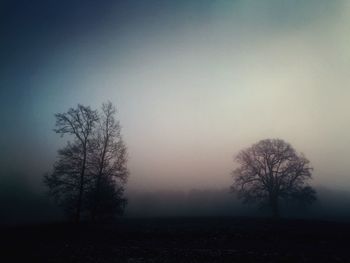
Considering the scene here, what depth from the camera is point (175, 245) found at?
17.6 m

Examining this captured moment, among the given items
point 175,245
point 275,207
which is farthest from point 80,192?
point 275,207

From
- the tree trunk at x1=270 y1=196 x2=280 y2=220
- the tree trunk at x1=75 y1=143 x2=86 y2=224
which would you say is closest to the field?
the tree trunk at x1=75 y1=143 x2=86 y2=224

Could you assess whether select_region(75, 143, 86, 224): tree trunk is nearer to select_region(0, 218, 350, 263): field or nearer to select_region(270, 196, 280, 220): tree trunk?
select_region(0, 218, 350, 263): field

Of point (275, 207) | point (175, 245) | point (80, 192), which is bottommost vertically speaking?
point (175, 245)

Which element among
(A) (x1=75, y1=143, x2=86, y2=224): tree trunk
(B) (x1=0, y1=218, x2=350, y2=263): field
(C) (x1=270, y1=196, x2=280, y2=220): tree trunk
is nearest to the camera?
(B) (x1=0, y1=218, x2=350, y2=263): field

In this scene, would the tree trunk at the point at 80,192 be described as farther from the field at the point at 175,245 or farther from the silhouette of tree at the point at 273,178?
the silhouette of tree at the point at 273,178

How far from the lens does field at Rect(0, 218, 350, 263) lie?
1432 cm

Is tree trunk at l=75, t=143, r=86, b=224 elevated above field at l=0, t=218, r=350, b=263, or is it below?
above

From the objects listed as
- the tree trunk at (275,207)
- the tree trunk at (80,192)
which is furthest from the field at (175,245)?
the tree trunk at (275,207)

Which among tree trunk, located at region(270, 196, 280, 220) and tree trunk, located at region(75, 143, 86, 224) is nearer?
tree trunk, located at region(75, 143, 86, 224)

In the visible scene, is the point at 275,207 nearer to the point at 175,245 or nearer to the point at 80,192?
the point at 175,245

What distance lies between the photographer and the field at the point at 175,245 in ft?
47.0

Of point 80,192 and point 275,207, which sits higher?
point 80,192

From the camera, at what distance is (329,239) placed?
1969 centimetres
